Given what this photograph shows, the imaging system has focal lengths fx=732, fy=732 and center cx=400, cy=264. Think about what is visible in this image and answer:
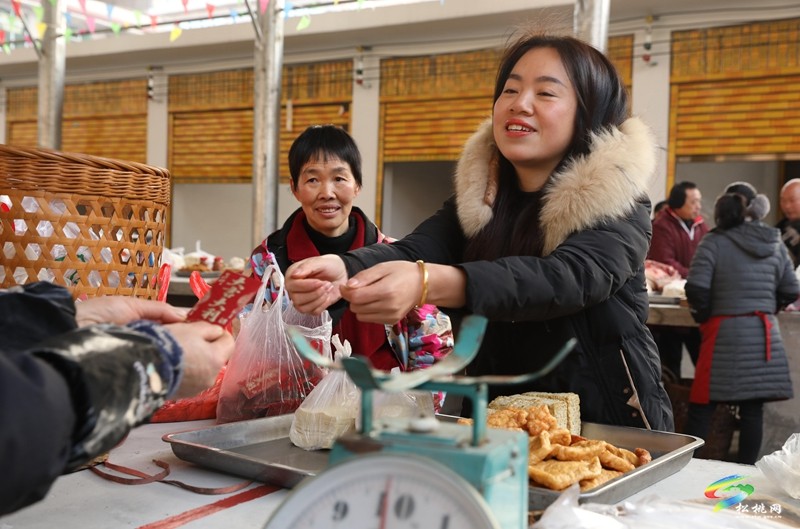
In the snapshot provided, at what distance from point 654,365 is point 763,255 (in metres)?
2.64

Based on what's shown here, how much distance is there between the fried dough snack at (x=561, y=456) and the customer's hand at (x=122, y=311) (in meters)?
0.52

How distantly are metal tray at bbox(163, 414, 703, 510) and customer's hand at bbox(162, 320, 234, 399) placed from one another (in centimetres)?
28

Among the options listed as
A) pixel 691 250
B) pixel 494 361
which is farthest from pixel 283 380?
pixel 691 250

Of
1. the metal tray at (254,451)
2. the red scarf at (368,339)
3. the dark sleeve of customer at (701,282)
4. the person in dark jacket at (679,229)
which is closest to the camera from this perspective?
the metal tray at (254,451)

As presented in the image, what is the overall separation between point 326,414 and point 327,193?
4.27ft

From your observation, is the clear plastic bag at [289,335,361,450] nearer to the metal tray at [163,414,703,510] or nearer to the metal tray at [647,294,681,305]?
the metal tray at [163,414,703,510]

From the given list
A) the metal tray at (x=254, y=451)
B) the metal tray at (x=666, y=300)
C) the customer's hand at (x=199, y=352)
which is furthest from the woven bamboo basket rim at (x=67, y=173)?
the metal tray at (x=666, y=300)

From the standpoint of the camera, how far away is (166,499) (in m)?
1.07

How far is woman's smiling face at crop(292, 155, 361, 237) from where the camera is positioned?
8.22 feet

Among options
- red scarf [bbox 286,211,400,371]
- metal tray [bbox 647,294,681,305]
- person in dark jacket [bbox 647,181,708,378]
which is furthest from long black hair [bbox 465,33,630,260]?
person in dark jacket [bbox 647,181,708,378]

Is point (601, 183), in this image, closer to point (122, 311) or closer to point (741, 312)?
point (122, 311)

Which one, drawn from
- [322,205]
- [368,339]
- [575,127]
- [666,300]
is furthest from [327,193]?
[666,300]

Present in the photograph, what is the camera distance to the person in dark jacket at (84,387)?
575mm

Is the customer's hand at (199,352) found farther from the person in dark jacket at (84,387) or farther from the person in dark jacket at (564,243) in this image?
the person in dark jacket at (564,243)
